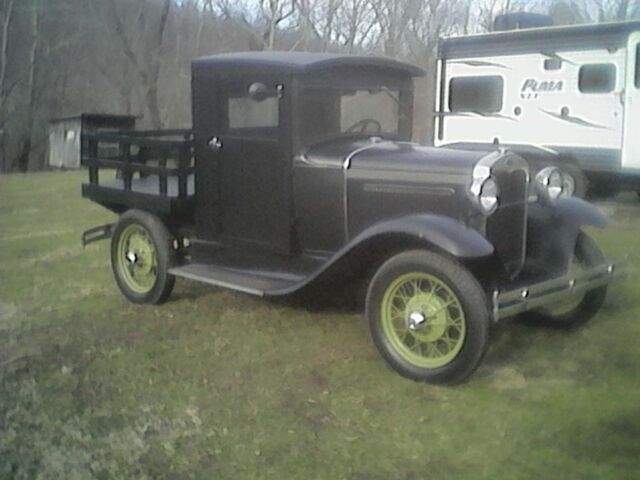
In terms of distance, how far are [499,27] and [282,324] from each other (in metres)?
1.41

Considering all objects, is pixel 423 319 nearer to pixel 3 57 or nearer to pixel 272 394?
pixel 272 394

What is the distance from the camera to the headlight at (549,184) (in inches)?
88.2

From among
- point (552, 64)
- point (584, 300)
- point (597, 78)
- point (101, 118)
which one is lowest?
point (584, 300)

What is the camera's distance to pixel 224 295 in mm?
2707

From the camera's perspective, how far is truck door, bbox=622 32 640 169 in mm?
4238

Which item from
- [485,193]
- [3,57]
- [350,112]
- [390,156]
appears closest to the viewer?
[3,57]

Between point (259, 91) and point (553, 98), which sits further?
point (553, 98)

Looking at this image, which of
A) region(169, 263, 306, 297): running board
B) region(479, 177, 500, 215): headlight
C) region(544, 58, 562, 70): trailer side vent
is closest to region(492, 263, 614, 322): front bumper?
region(479, 177, 500, 215): headlight

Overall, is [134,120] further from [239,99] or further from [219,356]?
[219,356]

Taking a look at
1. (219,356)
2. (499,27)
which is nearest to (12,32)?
(219,356)

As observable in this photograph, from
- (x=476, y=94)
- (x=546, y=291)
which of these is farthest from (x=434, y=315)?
(x=476, y=94)

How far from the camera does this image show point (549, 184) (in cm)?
225

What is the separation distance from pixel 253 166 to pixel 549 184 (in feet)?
2.96

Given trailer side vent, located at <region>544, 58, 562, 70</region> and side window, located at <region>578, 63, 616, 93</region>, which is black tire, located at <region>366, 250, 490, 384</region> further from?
trailer side vent, located at <region>544, 58, 562, 70</region>
